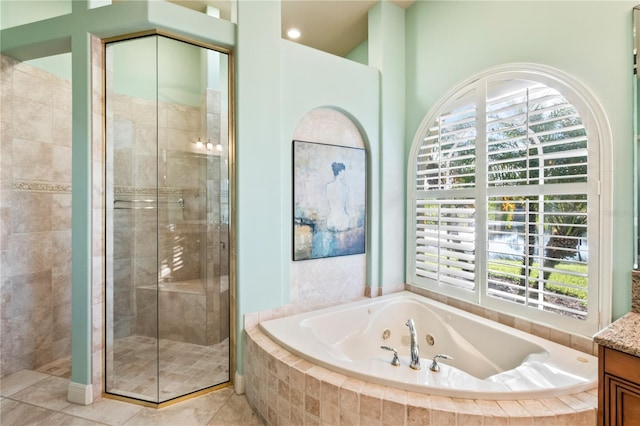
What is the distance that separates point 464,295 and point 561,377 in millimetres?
980

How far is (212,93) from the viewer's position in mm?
2611

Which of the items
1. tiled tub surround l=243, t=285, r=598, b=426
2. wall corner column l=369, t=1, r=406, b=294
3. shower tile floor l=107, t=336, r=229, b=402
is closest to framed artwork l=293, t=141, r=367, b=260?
wall corner column l=369, t=1, r=406, b=294

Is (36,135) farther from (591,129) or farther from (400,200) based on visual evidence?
(591,129)

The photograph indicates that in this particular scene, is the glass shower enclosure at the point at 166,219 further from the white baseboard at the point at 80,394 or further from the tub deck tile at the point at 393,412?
the tub deck tile at the point at 393,412

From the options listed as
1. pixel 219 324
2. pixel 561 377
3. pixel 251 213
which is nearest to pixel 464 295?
pixel 561 377

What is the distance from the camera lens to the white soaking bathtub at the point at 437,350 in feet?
4.75

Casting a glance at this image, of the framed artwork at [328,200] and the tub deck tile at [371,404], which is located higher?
the framed artwork at [328,200]

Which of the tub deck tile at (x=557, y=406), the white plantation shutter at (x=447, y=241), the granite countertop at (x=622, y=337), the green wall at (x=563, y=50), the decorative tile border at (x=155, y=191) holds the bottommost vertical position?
the tub deck tile at (x=557, y=406)

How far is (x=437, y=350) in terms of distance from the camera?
7.79 ft

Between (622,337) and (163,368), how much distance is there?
274 cm

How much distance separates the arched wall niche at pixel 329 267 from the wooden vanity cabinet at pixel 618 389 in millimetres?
1787

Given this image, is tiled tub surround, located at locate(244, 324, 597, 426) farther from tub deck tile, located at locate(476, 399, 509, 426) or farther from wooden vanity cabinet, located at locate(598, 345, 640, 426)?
wooden vanity cabinet, located at locate(598, 345, 640, 426)

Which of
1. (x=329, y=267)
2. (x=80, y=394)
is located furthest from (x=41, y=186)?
(x=329, y=267)

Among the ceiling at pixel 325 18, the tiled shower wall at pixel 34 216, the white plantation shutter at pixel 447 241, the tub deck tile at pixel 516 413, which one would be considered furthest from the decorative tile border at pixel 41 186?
the tub deck tile at pixel 516 413
